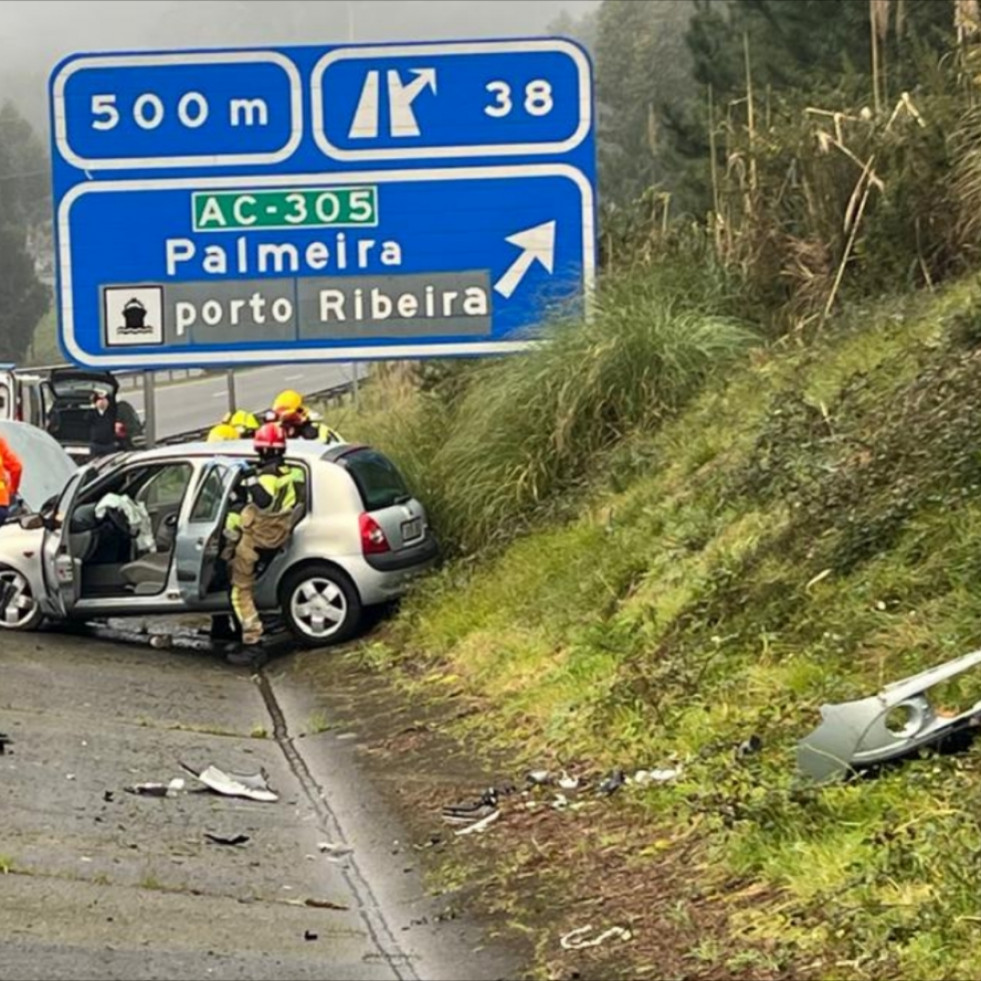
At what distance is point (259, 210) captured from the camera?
1702cm

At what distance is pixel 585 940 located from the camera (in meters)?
6.45

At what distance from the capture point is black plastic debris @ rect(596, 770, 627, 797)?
26.6 feet

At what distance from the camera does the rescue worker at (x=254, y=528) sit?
13352 millimetres

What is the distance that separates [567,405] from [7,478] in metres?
5.19

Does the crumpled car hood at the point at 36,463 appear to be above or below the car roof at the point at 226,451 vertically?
below

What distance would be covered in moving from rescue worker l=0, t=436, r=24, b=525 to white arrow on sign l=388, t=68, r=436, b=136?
14.0ft

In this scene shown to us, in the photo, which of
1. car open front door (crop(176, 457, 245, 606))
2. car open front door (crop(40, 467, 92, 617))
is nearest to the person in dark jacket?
car open front door (crop(40, 467, 92, 617))

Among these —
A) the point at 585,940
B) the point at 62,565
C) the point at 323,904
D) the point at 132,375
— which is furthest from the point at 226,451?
the point at 132,375

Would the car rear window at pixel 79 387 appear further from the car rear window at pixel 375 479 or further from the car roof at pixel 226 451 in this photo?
the car roof at pixel 226 451

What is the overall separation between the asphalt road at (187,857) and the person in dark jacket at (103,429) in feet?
57.3

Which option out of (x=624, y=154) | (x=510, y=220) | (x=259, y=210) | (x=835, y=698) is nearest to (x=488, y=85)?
(x=510, y=220)

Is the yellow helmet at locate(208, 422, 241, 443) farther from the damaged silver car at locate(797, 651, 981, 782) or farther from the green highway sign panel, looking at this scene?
the damaged silver car at locate(797, 651, 981, 782)

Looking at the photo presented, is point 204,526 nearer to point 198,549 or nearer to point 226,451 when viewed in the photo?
point 198,549

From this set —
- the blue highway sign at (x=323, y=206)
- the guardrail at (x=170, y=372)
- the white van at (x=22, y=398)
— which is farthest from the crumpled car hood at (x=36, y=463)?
the white van at (x=22, y=398)
